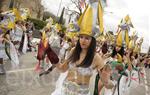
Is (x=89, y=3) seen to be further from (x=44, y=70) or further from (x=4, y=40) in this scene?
(x=44, y=70)

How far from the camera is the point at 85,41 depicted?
16.1 feet

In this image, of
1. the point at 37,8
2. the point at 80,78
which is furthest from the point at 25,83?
the point at 37,8

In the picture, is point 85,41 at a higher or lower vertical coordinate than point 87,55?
higher

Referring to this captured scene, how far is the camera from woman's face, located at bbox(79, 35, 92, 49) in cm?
491

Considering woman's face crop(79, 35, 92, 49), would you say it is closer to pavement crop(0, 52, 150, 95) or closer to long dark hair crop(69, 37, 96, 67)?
long dark hair crop(69, 37, 96, 67)

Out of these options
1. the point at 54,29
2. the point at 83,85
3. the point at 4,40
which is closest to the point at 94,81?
the point at 83,85

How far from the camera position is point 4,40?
12484 mm

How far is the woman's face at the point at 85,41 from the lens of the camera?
491 centimetres

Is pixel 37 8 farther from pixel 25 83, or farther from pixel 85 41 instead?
pixel 85 41

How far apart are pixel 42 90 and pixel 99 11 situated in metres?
5.16

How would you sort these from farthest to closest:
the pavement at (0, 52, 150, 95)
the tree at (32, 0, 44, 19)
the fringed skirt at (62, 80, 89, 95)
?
the tree at (32, 0, 44, 19)
the pavement at (0, 52, 150, 95)
the fringed skirt at (62, 80, 89, 95)

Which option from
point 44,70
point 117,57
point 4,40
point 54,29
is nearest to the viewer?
point 117,57

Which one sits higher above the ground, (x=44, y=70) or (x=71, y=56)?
(x=71, y=56)

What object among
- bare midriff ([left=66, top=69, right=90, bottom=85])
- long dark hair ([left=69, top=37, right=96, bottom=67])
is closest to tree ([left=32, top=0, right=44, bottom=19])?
long dark hair ([left=69, top=37, right=96, bottom=67])
